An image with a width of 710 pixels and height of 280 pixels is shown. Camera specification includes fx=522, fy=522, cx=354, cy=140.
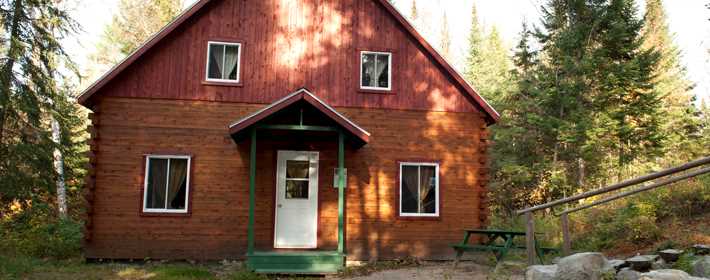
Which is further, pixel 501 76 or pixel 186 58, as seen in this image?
pixel 501 76

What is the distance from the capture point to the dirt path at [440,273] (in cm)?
952

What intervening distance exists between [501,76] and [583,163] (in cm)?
1174

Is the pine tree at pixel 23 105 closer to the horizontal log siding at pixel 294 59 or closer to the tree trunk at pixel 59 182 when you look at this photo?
the horizontal log siding at pixel 294 59

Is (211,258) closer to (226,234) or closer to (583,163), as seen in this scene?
(226,234)

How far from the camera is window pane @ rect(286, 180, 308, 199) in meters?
11.6

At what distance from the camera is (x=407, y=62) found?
40.9ft

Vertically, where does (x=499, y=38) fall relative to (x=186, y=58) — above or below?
above

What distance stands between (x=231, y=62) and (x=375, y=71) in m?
3.34

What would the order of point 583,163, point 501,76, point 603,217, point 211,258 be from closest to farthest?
point 211,258
point 603,217
point 583,163
point 501,76

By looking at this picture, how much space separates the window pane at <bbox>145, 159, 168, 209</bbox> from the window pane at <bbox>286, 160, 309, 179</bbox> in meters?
2.64

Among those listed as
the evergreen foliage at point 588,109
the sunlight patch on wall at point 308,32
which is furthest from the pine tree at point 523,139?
the sunlight patch on wall at point 308,32

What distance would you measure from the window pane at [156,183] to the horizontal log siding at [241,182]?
0.22 meters

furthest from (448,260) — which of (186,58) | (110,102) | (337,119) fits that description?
(110,102)

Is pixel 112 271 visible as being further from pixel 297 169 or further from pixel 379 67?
pixel 379 67
